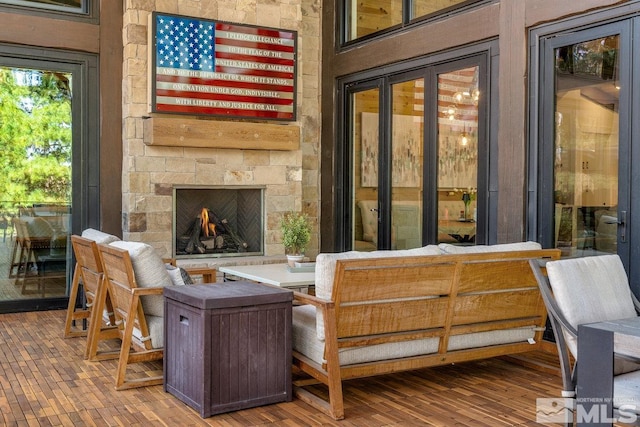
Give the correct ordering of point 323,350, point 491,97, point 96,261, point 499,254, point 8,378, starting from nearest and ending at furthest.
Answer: point 323,350, point 499,254, point 8,378, point 96,261, point 491,97

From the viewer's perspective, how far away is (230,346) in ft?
11.7

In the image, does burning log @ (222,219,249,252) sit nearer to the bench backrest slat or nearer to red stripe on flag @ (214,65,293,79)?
red stripe on flag @ (214,65,293,79)

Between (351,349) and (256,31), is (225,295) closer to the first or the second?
(351,349)

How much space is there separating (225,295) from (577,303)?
1.80 m

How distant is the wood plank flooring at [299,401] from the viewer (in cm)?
352

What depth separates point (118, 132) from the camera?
6840 mm

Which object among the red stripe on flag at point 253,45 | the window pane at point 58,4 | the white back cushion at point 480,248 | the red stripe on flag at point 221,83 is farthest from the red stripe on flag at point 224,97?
the white back cushion at point 480,248

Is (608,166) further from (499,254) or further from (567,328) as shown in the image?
(567,328)

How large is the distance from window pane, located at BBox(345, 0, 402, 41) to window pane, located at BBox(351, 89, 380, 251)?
70 centimetres

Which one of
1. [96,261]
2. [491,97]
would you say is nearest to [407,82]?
[491,97]

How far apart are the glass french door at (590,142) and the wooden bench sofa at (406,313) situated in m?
0.91

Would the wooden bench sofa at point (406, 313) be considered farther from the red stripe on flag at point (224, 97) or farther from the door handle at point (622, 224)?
the red stripe on flag at point (224, 97)

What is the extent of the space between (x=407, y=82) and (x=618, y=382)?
481 centimetres
